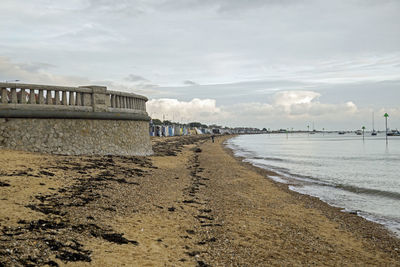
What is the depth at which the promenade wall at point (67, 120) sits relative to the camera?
52.7 ft

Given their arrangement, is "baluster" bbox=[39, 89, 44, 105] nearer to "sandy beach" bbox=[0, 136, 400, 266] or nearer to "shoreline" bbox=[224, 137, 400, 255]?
"sandy beach" bbox=[0, 136, 400, 266]

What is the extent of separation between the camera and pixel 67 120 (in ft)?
58.4

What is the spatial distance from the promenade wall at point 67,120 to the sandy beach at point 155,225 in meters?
1.75

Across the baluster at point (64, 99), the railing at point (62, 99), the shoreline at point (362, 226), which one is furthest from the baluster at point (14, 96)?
the shoreline at point (362, 226)

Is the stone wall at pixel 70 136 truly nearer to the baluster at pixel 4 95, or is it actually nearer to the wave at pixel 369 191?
the baluster at pixel 4 95

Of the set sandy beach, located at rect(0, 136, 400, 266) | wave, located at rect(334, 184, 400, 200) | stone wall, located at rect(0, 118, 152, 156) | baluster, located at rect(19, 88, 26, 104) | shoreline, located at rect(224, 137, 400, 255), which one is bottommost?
wave, located at rect(334, 184, 400, 200)

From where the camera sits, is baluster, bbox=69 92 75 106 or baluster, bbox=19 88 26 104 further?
baluster, bbox=69 92 75 106

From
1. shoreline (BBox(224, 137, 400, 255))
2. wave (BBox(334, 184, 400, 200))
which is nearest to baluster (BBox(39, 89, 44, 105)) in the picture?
shoreline (BBox(224, 137, 400, 255))

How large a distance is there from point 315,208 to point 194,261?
8356mm

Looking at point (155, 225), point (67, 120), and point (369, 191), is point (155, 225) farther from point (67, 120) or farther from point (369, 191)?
point (369, 191)

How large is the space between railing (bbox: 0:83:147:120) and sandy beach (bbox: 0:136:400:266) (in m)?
2.84

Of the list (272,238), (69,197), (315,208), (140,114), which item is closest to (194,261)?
(272,238)

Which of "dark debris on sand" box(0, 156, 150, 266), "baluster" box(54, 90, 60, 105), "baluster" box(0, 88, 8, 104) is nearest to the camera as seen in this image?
"dark debris on sand" box(0, 156, 150, 266)

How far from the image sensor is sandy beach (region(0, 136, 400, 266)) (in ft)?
21.8
